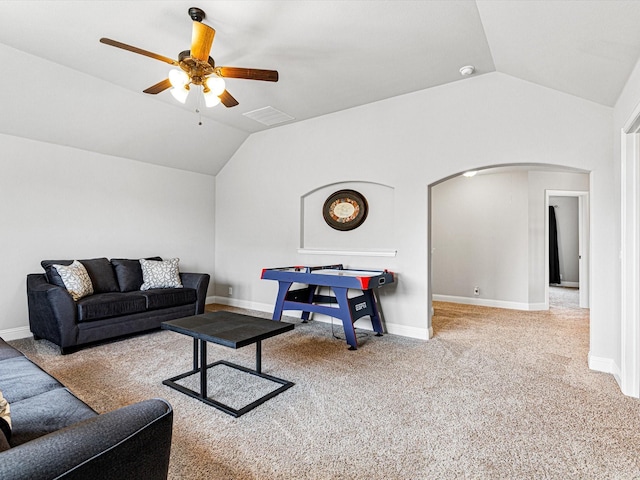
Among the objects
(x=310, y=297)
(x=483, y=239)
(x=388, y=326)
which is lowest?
(x=388, y=326)

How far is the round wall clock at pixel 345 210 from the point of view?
4641 millimetres

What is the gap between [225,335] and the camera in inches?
96.7

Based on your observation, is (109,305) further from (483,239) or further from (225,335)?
(483,239)

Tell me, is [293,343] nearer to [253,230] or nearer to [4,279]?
[253,230]

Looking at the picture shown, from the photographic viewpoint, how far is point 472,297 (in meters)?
6.19

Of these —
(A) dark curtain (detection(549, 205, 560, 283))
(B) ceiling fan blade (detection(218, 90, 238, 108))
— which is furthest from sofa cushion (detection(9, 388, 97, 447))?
(A) dark curtain (detection(549, 205, 560, 283))

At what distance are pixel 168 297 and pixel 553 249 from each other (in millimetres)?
9096

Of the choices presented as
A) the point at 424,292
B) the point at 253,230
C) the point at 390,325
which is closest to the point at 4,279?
the point at 253,230

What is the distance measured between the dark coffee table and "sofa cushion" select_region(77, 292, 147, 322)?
1347mm

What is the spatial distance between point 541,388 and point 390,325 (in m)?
1.80

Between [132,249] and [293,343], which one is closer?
[293,343]

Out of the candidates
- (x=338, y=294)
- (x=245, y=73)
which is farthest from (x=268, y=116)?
(x=338, y=294)

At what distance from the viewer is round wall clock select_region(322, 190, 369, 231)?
4.64 metres

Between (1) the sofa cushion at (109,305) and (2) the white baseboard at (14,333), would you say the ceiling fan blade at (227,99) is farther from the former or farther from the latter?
(2) the white baseboard at (14,333)
